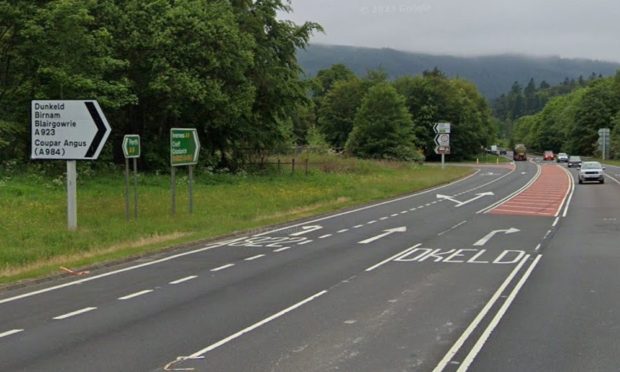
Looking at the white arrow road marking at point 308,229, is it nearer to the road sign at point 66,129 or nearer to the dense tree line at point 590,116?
the road sign at point 66,129

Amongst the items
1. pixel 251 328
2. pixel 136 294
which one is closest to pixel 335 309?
pixel 251 328

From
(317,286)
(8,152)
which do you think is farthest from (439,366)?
(8,152)

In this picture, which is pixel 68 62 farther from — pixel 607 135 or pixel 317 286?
pixel 607 135

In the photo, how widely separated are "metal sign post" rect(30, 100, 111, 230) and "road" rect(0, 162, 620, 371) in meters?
3.76

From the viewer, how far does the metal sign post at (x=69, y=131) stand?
57.6ft

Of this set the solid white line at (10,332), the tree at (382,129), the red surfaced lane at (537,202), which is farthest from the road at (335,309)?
the tree at (382,129)

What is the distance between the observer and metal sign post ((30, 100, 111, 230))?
1756cm

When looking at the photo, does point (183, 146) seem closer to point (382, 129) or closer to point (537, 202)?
point (537, 202)

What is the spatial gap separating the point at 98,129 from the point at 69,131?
718 millimetres

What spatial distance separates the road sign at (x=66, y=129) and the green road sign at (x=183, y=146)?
529cm

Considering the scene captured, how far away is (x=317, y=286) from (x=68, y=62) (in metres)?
24.5

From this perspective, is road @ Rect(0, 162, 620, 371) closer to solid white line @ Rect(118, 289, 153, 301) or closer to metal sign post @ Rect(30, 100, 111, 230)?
solid white line @ Rect(118, 289, 153, 301)

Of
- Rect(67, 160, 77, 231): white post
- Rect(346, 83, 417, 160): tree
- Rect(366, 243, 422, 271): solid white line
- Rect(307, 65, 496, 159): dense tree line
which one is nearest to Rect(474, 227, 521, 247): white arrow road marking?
Rect(366, 243, 422, 271): solid white line

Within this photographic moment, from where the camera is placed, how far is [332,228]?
21.3m
